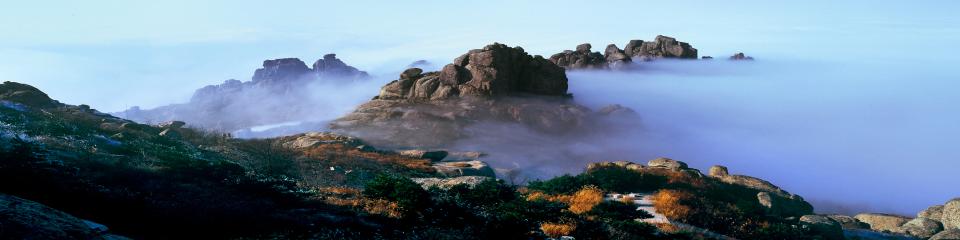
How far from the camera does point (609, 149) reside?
89188 millimetres

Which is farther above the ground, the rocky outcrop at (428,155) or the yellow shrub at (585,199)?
the yellow shrub at (585,199)

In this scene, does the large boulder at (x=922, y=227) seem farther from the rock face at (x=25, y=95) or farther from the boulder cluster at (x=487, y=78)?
the rock face at (x=25, y=95)

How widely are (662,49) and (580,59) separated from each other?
37.8 m

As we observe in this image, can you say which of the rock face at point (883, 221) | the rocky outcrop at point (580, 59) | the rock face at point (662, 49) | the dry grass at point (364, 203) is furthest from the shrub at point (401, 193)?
the rock face at point (662, 49)

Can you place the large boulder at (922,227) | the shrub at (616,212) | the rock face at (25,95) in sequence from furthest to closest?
the rock face at (25,95) < the large boulder at (922,227) < the shrub at (616,212)

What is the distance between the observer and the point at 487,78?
91.0 m

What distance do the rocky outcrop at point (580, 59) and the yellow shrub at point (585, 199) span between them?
114068 mm

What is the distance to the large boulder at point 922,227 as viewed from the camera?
112ft

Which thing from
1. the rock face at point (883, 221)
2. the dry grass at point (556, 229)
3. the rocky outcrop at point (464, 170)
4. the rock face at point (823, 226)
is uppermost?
the dry grass at point (556, 229)

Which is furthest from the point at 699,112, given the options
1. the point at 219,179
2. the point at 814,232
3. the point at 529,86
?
the point at 219,179

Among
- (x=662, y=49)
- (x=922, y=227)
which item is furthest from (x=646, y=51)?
(x=922, y=227)

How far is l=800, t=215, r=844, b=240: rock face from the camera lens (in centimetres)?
2641

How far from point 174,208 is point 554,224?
10474 millimetres

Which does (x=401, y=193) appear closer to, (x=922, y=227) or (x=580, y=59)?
(x=922, y=227)
